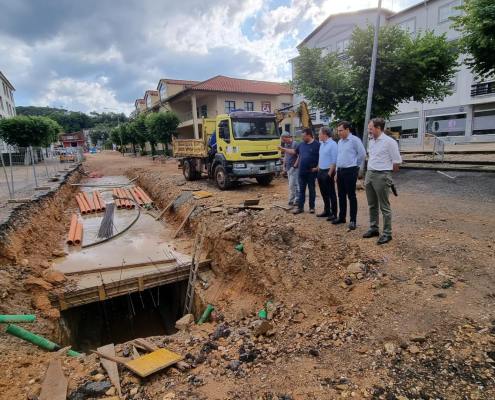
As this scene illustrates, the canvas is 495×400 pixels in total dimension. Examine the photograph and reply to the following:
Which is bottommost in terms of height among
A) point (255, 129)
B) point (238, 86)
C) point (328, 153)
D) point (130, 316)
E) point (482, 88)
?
point (130, 316)

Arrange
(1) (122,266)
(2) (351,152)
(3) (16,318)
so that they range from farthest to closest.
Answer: (1) (122,266), (2) (351,152), (3) (16,318)

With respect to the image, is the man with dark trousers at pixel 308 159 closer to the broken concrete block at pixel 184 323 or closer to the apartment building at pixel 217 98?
the broken concrete block at pixel 184 323

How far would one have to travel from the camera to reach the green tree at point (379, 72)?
10.7 m

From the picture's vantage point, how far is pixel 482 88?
21062 mm

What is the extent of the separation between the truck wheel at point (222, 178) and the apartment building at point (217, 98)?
16.8 m

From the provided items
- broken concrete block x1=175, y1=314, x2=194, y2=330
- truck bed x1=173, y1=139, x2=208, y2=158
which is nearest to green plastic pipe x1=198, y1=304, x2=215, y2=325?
broken concrete block x1=175, y1=314, x2=194, y2=330

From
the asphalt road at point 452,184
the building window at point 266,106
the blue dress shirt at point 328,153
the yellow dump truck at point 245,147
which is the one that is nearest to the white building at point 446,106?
the building window at point 266,106

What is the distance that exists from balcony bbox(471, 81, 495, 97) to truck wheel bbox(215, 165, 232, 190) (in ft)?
67.5

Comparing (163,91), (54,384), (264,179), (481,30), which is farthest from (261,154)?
(163,91)

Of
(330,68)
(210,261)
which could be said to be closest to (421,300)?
(210,261)

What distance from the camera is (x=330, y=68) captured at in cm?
1217

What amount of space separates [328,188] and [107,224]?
7394mm

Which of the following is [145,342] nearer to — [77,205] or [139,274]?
[139,274]

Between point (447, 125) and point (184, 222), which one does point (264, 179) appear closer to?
point (184, 222)
